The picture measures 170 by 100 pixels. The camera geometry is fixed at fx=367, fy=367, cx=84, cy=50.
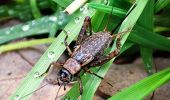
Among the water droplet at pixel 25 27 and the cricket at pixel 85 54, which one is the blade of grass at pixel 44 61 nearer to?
the cricket at pixel 85 54

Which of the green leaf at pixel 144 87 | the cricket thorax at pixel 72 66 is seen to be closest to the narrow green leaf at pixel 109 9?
the cricket thorax at pixel 72 66

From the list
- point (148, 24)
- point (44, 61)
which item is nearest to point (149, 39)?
point (148, 24)

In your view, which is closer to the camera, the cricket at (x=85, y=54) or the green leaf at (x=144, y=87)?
the green leaf at (x=144, y=87)

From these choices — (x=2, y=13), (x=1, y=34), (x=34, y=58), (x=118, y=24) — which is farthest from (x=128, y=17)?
(x=2, y=13)

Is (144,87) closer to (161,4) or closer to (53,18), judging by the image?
(161,4)

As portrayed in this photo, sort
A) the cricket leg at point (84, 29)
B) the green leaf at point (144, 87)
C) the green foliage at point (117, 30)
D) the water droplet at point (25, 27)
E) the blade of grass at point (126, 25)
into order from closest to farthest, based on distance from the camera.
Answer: the green leaf at point (144, 87), the green foliage at point (117, 30), the blade of grass at point (126, 25), the cricket leg at point (84, 29), the water droplet at point (25, 27)

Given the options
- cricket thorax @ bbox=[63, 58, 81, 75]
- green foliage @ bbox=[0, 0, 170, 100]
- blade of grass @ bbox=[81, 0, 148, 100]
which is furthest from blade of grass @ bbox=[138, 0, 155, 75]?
cricket thorax @ bbox=[63, 58, 81, 75]

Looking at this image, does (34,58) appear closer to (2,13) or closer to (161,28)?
(2,13)
